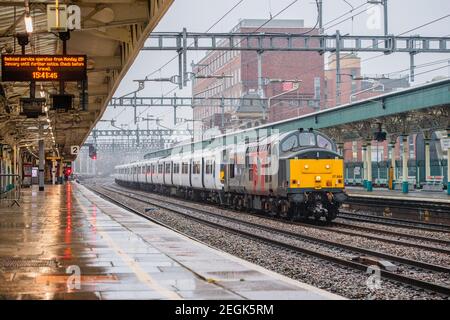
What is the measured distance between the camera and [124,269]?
11.1 meters

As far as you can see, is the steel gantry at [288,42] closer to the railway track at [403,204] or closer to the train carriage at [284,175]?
the train carriage at [284,175]

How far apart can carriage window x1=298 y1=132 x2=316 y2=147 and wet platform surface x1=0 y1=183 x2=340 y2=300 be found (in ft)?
24.8

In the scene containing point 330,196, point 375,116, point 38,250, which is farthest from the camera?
point 375,116

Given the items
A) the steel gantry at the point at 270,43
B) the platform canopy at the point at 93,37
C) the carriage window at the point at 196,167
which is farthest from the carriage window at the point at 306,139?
the carriage window at the point at 196,167

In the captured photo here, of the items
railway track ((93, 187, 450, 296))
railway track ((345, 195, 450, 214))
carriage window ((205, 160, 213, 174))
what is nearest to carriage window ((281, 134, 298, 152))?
railway track ((93, 187, 450, 296))

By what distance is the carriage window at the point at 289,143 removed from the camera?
2427 centimetres

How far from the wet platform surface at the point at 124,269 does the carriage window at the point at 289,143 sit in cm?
687

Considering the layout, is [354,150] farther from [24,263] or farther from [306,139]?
[24,263]

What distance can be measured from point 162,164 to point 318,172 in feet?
108

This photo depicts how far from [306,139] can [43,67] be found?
9.82 metres

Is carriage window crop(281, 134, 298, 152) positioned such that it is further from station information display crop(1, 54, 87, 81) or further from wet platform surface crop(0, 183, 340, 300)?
station information display crop(1, 54, 87, 81)
